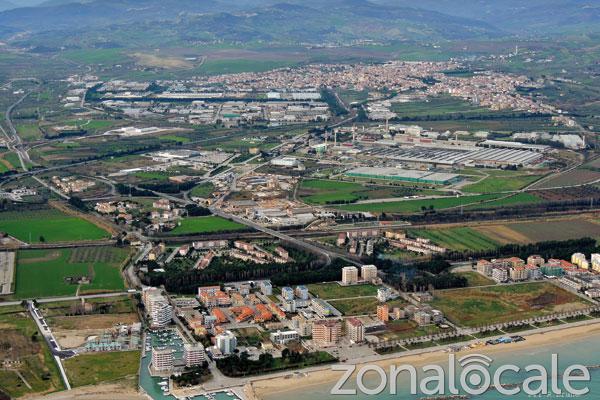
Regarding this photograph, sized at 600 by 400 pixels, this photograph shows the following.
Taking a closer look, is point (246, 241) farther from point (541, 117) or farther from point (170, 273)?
point (541, 117)

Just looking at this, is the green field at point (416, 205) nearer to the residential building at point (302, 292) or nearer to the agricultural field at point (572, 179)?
the agricultural field at point (572, 179)

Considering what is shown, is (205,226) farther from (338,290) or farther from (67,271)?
(338,290)

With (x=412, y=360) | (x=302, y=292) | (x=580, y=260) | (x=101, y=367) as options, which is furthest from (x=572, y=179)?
(x=101, y=367)

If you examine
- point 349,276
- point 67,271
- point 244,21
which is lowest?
point 67,271

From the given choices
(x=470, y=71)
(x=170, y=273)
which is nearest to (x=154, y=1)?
(x=470, y=71)

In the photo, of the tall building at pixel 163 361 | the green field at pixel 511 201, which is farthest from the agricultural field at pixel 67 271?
the green field at pixel 511 201

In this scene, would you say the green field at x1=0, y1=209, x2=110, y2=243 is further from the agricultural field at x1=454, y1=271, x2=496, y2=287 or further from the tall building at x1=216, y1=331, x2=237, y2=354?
the agricultural field at x1=454, y1=271, x2=496, y2=287

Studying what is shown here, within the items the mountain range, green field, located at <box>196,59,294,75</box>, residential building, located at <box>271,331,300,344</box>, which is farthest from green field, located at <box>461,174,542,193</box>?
the mountain range
